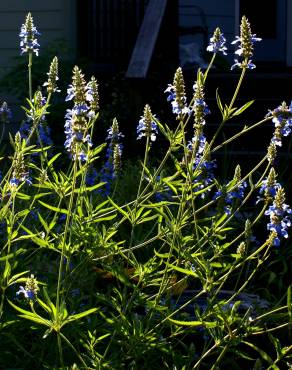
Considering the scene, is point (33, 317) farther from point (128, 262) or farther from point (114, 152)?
point (114, 152)

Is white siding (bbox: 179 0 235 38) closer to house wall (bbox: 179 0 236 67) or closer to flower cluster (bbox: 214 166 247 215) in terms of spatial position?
house wall (bbox: 179 0 236 67)

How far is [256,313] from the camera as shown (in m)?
4.88

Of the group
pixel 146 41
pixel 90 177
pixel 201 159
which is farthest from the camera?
pixel 146 41

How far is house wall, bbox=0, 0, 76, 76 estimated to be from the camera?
1245cm

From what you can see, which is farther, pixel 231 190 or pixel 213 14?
pixel 213 14

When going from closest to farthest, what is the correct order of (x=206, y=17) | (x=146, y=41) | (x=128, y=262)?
(x=128, y=262) < (x=146, y=41) < (x=206, y=17)

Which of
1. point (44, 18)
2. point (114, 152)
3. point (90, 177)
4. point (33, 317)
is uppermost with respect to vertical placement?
point (44, 18)

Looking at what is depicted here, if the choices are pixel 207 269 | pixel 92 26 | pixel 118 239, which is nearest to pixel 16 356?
pixel 207 269

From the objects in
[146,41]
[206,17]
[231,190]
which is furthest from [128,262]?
[206,17]

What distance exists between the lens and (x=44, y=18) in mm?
12516

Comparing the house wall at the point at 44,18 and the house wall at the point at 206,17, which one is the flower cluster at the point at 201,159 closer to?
the house wall at the point at 44,18

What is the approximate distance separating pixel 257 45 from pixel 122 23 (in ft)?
7.47

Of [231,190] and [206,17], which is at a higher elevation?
[206,17]

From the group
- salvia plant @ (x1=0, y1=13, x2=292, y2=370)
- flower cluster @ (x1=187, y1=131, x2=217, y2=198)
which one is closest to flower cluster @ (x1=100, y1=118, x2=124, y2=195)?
salvia plant @ (x1=0, y1=13, x2=292, y2=370)
